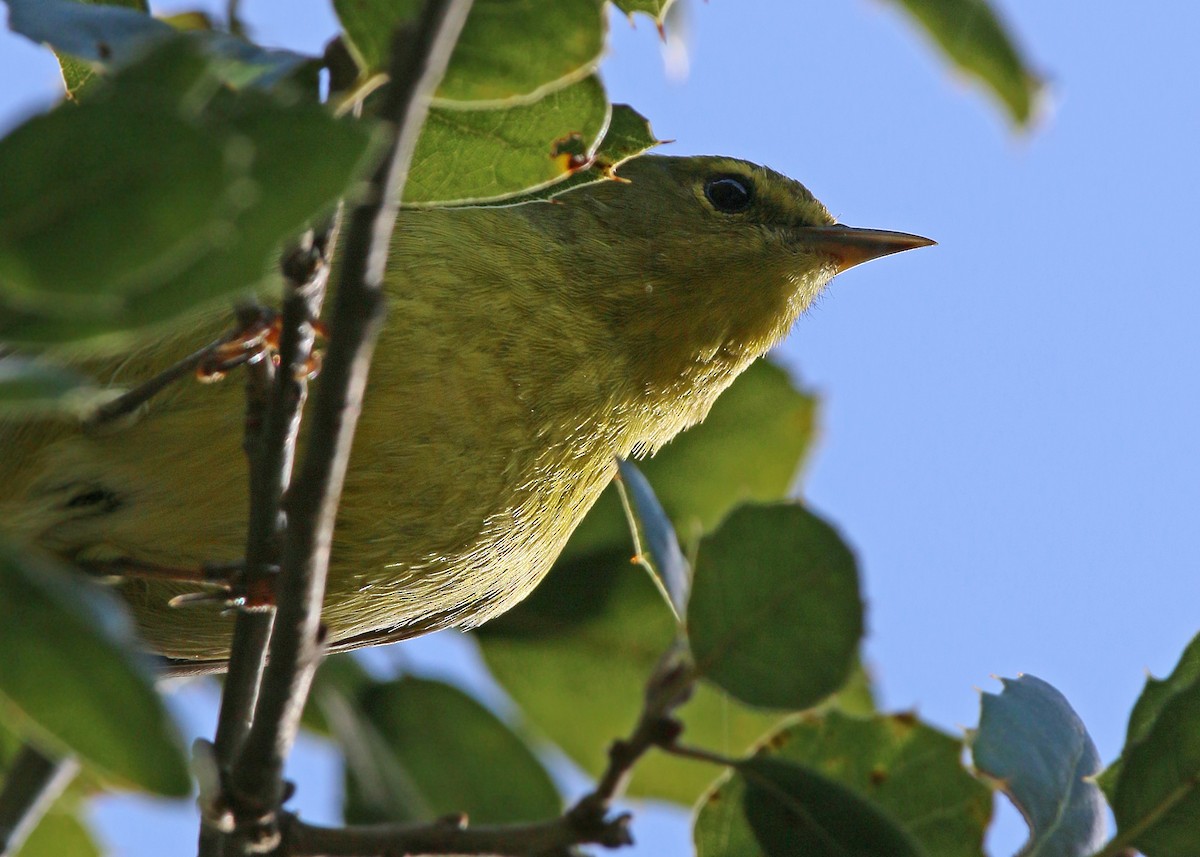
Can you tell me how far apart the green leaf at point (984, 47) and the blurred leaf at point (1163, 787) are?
1.45 m

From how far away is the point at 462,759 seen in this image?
3.63m

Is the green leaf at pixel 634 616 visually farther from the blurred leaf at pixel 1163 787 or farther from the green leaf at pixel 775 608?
the green leaf at pixel 775 608

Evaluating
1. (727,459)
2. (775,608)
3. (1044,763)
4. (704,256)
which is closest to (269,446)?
(775,608)

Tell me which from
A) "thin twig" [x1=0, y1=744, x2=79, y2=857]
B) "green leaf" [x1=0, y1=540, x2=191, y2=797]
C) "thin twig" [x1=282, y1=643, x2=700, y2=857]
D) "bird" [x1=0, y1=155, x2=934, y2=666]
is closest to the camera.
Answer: "green leaf" [x1=0, y1=540, x2=191, y2=797]

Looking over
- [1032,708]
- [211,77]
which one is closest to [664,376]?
[1032,708]

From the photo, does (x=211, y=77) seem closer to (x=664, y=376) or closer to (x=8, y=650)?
(x=8, y=650)

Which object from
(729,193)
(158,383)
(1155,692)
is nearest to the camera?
(1155,692)

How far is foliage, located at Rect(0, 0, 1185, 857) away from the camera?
3.76 ft

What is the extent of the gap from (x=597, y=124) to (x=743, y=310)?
189 cm

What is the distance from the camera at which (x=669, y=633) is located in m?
3.99

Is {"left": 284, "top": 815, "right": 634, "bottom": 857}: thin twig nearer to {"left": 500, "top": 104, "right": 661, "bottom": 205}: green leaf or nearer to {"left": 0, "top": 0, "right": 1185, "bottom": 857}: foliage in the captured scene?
{"left": 0, "top": 0, "right": 1185, "bottom": 857}: foliage

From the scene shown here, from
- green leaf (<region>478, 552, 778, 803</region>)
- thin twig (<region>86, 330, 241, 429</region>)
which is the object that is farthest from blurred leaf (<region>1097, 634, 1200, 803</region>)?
thin twig (<region>86, 330, 241, 429</region>)

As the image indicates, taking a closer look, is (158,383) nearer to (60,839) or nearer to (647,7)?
(647,7)

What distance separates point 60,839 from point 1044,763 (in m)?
2.45
